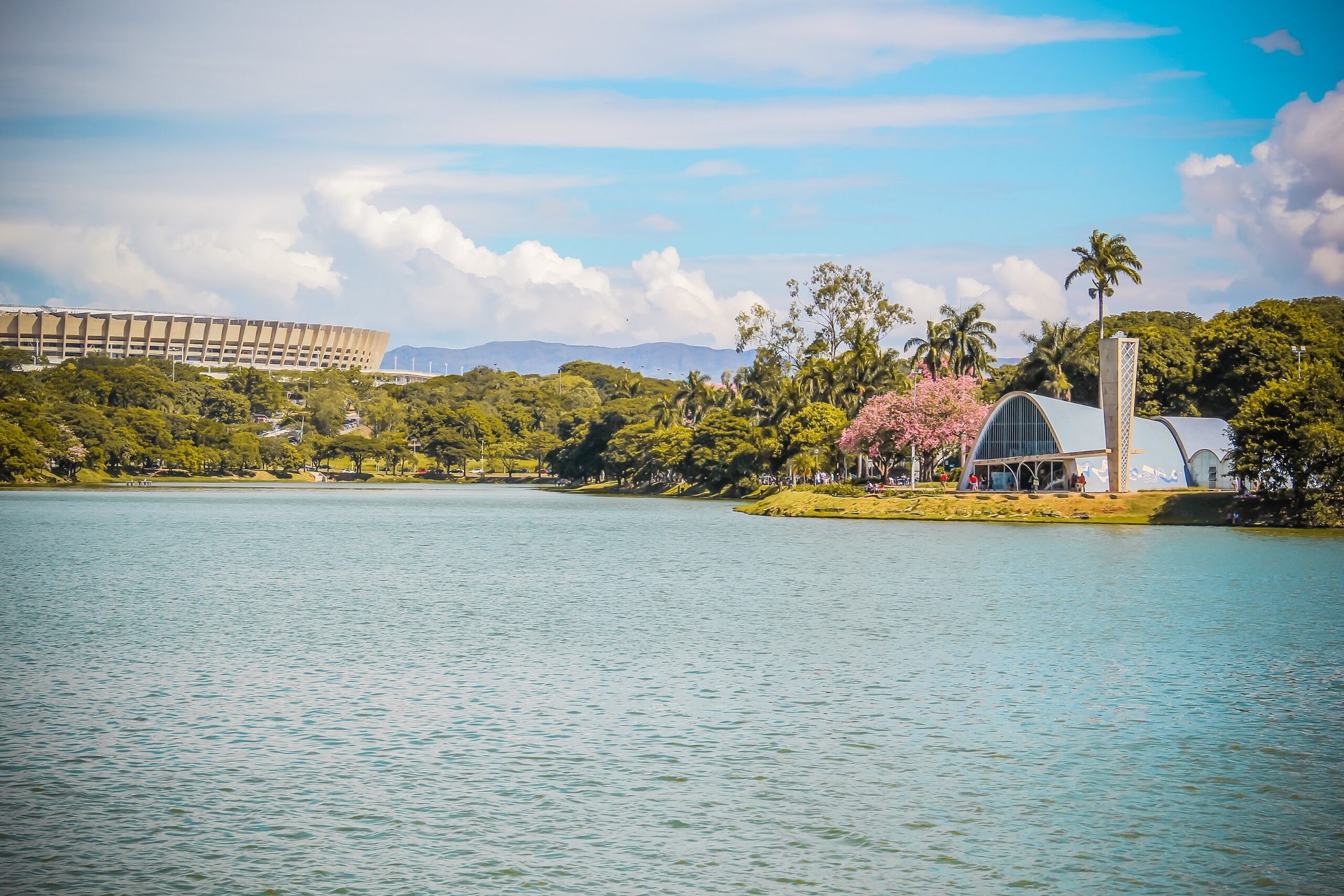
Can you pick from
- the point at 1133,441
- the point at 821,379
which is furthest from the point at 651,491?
the point at 1133,441

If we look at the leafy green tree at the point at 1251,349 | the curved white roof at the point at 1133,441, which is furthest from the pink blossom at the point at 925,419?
the leafy green tree at the point at 1251,349

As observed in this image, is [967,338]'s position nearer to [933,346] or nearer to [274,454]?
[933,346]

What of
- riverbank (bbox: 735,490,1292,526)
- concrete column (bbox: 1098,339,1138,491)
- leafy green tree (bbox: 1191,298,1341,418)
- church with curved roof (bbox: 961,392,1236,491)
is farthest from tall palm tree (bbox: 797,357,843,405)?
concrete column (bbox: 1098,339,1138,491)

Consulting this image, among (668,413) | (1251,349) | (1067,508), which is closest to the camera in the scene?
(1067,508)

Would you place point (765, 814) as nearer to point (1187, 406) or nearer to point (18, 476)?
point (1187, 406)

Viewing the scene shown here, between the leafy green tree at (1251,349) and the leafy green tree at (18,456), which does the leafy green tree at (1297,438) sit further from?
the leafy green tree at (18,456)

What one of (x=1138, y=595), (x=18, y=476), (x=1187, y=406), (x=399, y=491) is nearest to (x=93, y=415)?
(x=18, y=476)

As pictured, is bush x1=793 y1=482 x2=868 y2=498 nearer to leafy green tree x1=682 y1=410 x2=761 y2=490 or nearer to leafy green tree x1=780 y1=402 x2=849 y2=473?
leafy green tree x1=780 y1=402 x2=849 y2=473

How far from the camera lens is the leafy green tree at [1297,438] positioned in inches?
2694

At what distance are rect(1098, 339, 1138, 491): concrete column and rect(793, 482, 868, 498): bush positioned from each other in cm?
1846

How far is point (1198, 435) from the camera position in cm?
9119

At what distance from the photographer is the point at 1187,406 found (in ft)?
357

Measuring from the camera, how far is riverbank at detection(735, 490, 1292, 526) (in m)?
75.3

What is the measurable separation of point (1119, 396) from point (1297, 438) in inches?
504
